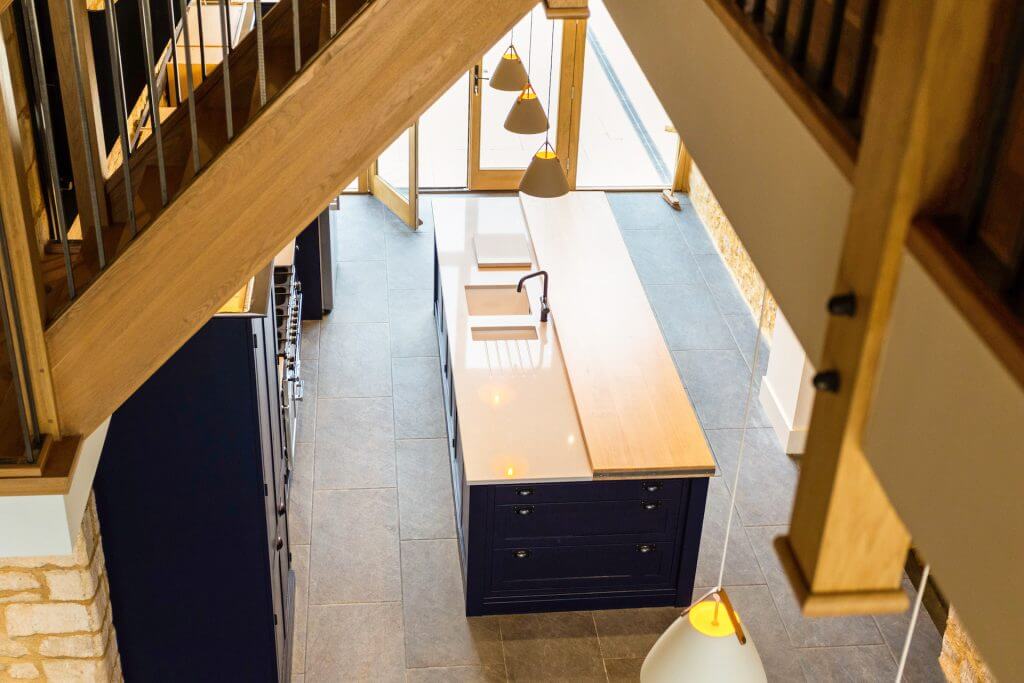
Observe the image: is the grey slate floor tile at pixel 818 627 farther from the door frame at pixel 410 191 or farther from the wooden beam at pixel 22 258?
the door frame at pixel 410 191

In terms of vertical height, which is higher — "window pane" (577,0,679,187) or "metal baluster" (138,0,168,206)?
"metal baluster" (138,0,168,206)

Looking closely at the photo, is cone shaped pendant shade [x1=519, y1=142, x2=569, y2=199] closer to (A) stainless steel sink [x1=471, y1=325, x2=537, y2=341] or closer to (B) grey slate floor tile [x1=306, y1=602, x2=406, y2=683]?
(A) stainless steel sink [x1=471, y1=325, x2=537, y2=341]

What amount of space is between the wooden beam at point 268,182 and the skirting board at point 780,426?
16.7 ft

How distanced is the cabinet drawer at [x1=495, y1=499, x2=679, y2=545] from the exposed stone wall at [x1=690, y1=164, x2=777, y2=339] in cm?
251

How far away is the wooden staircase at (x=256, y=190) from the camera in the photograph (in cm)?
241

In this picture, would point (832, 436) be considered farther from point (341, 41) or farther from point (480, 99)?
point (480, 99)

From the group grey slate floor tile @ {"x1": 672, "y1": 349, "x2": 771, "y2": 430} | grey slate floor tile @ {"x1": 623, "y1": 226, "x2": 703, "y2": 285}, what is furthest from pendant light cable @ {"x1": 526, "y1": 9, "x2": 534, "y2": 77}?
grey slate floor tile @ {"x1": 672, "y1": 349, "x2": 771, "y2": 430}

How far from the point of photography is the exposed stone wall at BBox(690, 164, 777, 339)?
842 cm

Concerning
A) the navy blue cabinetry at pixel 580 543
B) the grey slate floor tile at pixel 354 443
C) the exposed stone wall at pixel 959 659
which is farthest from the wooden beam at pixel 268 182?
the grey slate floor tile at pixel 354 443

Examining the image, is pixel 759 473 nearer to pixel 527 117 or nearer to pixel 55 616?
pixel 527 117

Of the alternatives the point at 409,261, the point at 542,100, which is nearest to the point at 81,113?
the point at 409,261

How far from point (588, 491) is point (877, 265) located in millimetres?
4531

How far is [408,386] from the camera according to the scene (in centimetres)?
771

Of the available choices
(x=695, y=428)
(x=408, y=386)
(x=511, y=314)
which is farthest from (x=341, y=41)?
(x=408, y=386)
